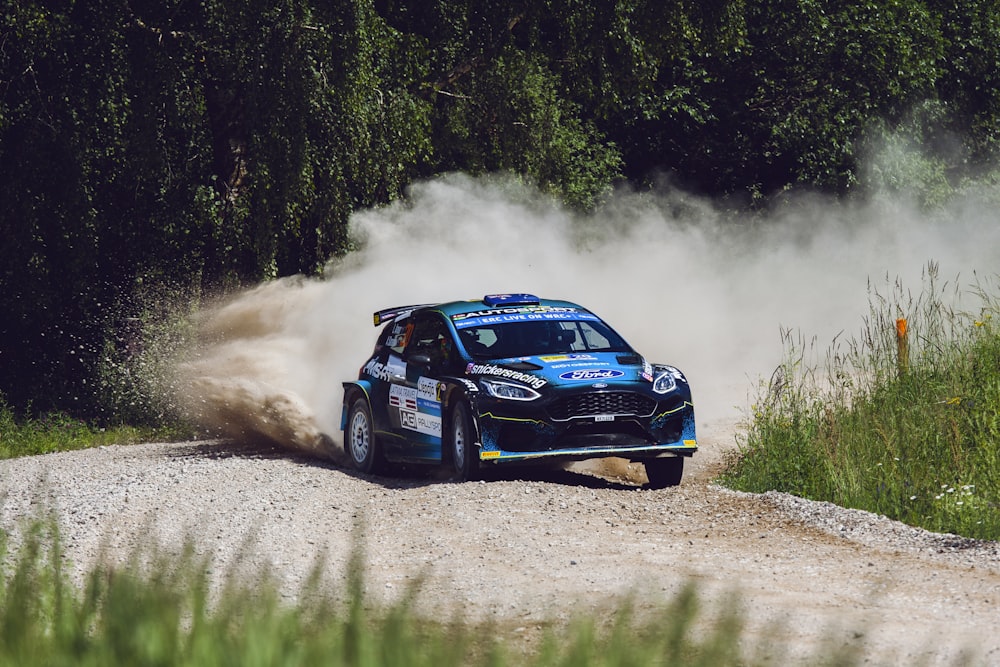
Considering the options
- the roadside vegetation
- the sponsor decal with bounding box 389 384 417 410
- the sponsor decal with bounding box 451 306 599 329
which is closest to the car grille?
the sponsor decal with bounding box 451 306 599 329

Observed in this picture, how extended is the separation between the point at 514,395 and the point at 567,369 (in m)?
0.61

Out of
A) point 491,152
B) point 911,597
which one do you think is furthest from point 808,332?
point 911,597

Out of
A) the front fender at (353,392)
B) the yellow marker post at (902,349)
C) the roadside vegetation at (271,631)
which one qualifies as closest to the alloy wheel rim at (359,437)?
the front fender at (353,392)

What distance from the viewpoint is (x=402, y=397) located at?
14844 millimetres

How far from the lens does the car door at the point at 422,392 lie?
14211 millimetres

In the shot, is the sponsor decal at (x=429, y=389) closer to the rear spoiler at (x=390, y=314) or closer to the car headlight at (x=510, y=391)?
the car headlight at (x=510, y=391)

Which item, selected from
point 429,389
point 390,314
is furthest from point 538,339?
point 390,314

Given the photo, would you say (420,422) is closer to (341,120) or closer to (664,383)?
(664,383)

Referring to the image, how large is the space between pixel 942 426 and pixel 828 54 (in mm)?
18629

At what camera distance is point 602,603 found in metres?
8.09

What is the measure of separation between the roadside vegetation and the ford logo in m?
8.89

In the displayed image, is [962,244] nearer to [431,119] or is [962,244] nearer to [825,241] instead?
[825,241]

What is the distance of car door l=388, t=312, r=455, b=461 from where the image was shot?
14211 millimetres

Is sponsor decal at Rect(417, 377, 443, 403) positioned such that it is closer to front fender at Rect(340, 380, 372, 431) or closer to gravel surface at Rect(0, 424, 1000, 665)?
gravel surface at Rect(0, 424, 1000, 665)
